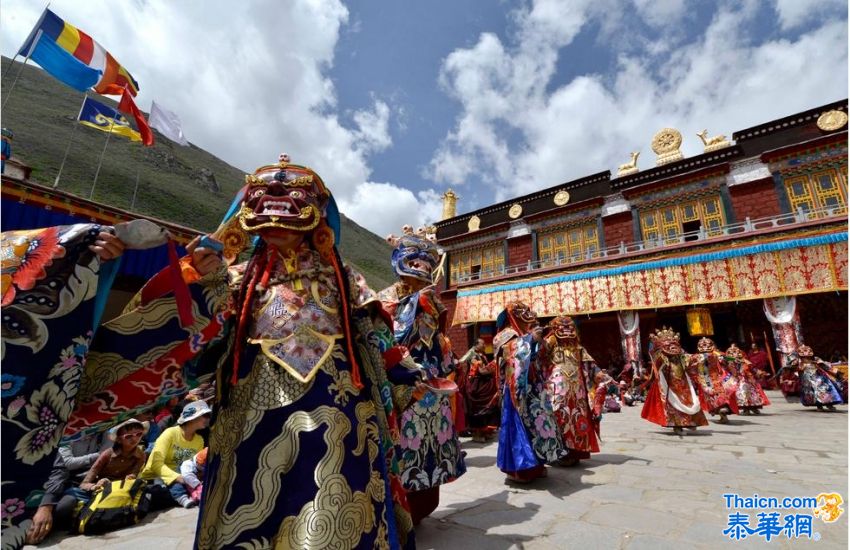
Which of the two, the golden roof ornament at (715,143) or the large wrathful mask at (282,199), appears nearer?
the large wrathful mask at (282,199)

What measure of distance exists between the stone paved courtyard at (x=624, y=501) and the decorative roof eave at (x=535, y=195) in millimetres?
17917

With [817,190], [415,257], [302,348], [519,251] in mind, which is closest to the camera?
[302,348]

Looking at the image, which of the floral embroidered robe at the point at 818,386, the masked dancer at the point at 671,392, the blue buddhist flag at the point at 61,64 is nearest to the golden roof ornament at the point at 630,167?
the floral embroidered robe at the point at 818,386

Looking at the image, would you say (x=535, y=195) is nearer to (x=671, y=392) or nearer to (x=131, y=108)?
(x=671, y=392)

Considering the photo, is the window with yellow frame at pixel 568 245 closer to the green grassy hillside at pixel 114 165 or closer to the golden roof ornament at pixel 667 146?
the golden roof ornament at pixel 667 146

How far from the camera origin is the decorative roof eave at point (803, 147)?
50.9ft

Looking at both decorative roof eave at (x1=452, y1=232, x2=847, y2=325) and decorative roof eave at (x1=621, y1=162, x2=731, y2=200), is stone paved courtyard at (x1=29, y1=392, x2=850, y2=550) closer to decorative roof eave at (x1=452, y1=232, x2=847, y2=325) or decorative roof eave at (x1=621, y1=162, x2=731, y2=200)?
decorative roof eave at (x1=452, y1=232, x2=847, y2=325)

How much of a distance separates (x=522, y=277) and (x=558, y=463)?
57.9 ft

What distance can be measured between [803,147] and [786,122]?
148cm

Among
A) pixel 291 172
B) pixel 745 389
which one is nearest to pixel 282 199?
pixel 291 172

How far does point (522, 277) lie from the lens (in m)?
22.2

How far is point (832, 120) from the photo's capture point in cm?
1606

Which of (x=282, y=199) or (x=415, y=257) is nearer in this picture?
(x=282, y=199)

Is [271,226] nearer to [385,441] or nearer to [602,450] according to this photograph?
[385,441]
